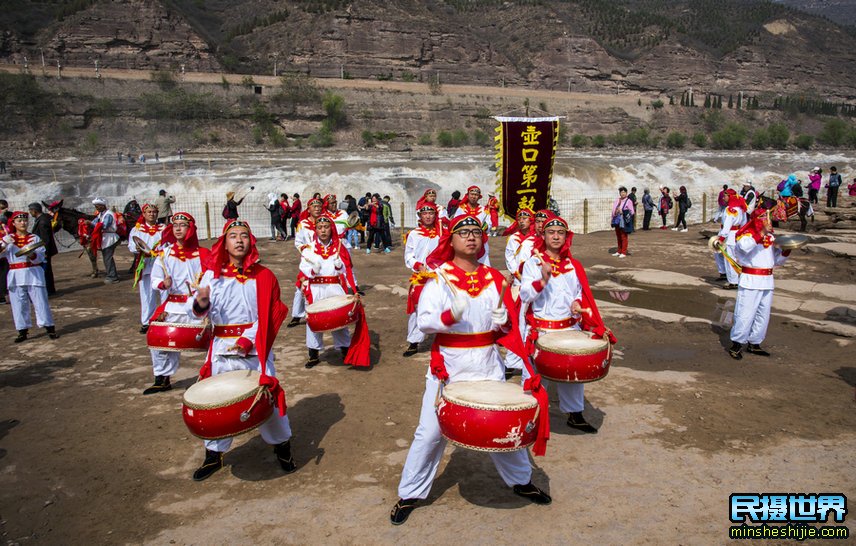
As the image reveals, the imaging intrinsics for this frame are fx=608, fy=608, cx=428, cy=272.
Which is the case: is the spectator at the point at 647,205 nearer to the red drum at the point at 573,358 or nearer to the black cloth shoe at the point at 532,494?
the red drum at the point at 573,358

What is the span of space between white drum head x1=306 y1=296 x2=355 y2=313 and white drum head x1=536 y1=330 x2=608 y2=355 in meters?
2.54

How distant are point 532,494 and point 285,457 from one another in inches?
75.5

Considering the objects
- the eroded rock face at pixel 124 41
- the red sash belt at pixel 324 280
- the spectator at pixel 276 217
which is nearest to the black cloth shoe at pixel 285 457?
the red sash belt at pixel 324 280

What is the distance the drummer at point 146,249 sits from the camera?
8.62 m

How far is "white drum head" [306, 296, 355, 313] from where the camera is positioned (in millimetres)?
6738

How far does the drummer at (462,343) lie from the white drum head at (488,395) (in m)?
0.12

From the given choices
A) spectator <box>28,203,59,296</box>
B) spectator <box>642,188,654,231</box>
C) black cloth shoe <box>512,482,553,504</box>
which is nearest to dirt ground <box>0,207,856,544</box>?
black cloth shoe <box>512,482,553,504</box>

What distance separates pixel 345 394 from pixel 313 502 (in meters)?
2.22

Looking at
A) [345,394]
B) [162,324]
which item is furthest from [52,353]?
[345,394]

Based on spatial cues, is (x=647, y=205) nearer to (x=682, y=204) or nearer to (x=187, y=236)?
(x=682, y=204)

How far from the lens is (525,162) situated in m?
9.46

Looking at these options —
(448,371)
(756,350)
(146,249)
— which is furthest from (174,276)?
(756,350)

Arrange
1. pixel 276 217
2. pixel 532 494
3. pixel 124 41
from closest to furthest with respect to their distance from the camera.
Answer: pixel 532 494 < pixel 276 217 < pixel 124 41

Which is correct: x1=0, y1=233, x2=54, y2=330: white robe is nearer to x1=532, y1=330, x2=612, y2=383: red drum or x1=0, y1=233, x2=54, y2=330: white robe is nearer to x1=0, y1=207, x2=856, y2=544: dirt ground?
x1=0, y1=207, x2=856, y2=544: dirt ground
